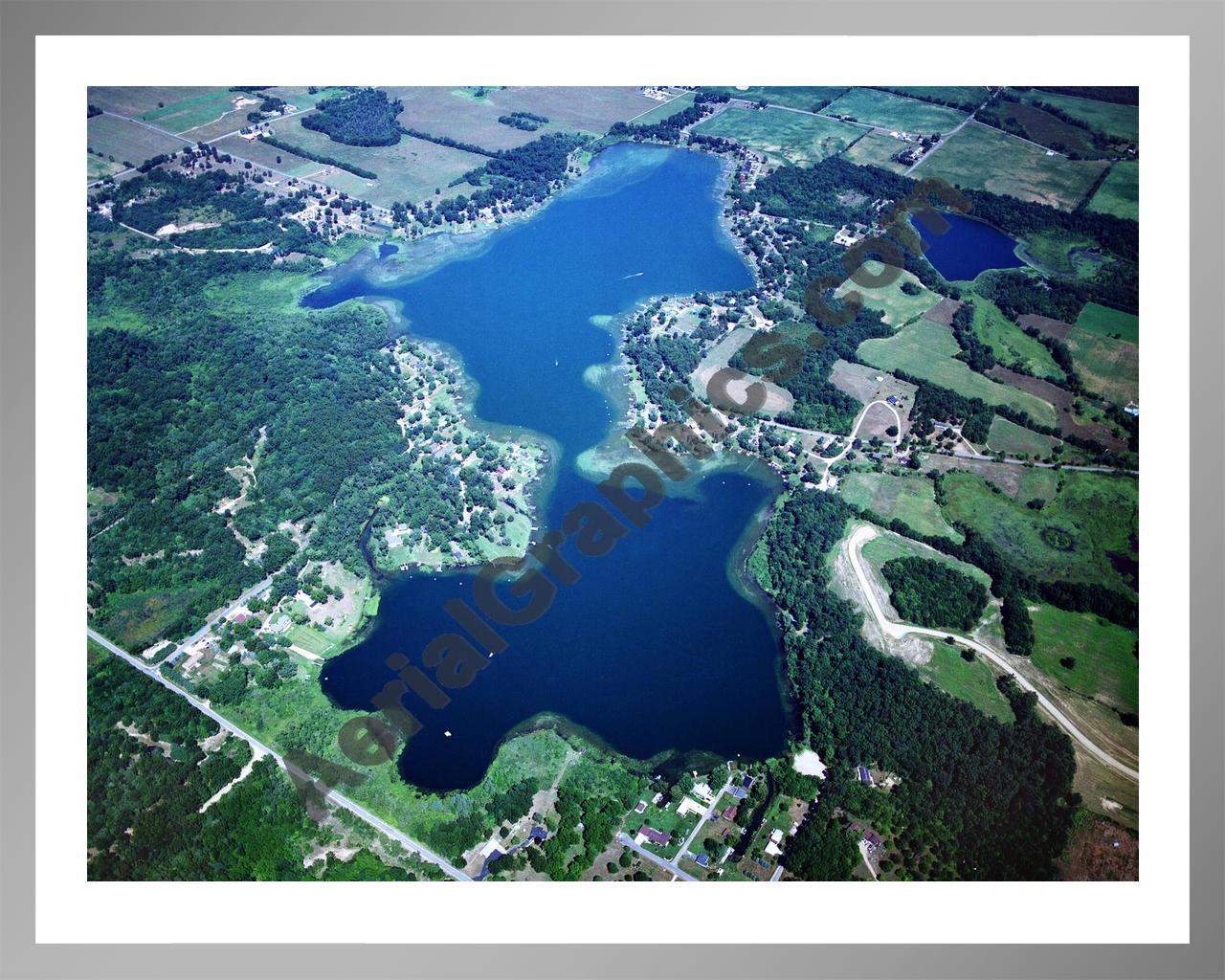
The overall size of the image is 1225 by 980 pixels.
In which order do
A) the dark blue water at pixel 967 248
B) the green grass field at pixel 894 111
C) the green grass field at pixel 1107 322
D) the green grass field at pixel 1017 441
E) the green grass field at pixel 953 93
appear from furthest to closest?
the green grass field at pixel 894 111 < the dark blue water at pixel 967 248 < the green grass field at pixel 953 93 < the green grass field at pixel 1107 322 < the green grass field at pixel 1017 441

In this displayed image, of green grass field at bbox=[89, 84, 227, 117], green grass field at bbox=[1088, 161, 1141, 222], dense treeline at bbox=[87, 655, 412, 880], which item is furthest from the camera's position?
green grass field at bbox=[1088, 161, 1141, 222]

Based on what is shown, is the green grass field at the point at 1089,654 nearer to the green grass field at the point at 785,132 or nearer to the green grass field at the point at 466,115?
the green grass field at the point at 785,132

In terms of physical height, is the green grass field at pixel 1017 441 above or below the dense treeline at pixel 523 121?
below

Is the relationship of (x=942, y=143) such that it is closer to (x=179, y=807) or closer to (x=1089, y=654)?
(x=1089, y=654)

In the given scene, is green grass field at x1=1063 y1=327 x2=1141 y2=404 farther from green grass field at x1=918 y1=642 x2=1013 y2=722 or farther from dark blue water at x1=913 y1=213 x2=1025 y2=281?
green grass field at x1=918 y1=642 x2=1013 y2=722

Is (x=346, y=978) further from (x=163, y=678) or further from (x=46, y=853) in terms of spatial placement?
(x=163, y=678)

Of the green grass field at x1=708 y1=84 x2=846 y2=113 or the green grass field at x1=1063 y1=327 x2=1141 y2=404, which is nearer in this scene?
the green grass field at x1=1063 y1=327 x2=1141 y2=404

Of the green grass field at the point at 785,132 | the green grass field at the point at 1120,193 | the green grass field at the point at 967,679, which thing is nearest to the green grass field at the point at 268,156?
the green grass field at the point at 785,132

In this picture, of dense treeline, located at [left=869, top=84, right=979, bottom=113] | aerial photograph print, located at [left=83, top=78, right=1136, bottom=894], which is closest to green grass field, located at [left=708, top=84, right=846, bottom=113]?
aerial photograph print, located at [left=83, top=78, right=1136, bottom=894]
